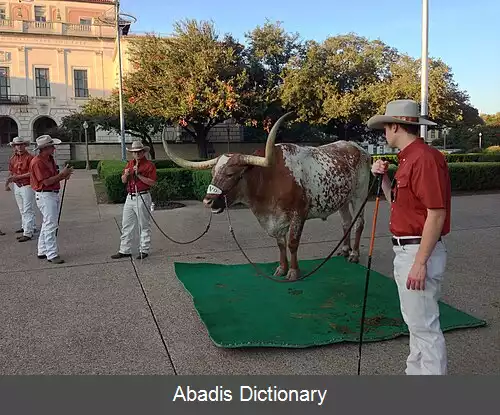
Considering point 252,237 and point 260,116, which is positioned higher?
point 260,116

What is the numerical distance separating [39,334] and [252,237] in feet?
15.9

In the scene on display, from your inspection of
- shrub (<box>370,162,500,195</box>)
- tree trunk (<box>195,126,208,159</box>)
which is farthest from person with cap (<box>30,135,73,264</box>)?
tree trunk (<box>195,126,208,159</box>)

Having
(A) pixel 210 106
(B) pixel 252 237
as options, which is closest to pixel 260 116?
(A) pixel 210 106

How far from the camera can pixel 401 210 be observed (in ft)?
9.72

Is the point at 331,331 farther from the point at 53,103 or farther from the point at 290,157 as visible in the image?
the point at 53,103

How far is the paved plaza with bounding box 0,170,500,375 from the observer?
12.3 ft

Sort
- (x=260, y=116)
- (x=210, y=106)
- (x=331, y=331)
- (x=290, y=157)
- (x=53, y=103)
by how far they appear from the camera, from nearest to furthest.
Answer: (x=331, y=331) < (x=290, y=157) < (x=210, y=106) < (x=260, y=116) < (x=53, y=103)

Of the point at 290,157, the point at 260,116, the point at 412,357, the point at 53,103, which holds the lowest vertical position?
the point at 412,357

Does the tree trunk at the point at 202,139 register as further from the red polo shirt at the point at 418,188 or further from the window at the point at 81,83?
the red polo shirt at the point at 418,188

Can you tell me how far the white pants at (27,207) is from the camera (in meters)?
9.05

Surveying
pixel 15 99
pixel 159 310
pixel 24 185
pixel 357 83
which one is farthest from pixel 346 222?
pixel 15 99

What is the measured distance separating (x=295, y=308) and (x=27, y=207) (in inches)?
258

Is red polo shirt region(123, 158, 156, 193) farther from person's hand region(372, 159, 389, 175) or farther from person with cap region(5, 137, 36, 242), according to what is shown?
person's hand region(372, 159, 389, 175)

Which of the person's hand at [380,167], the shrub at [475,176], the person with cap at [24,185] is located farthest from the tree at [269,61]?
the person's hand at [380,167]
